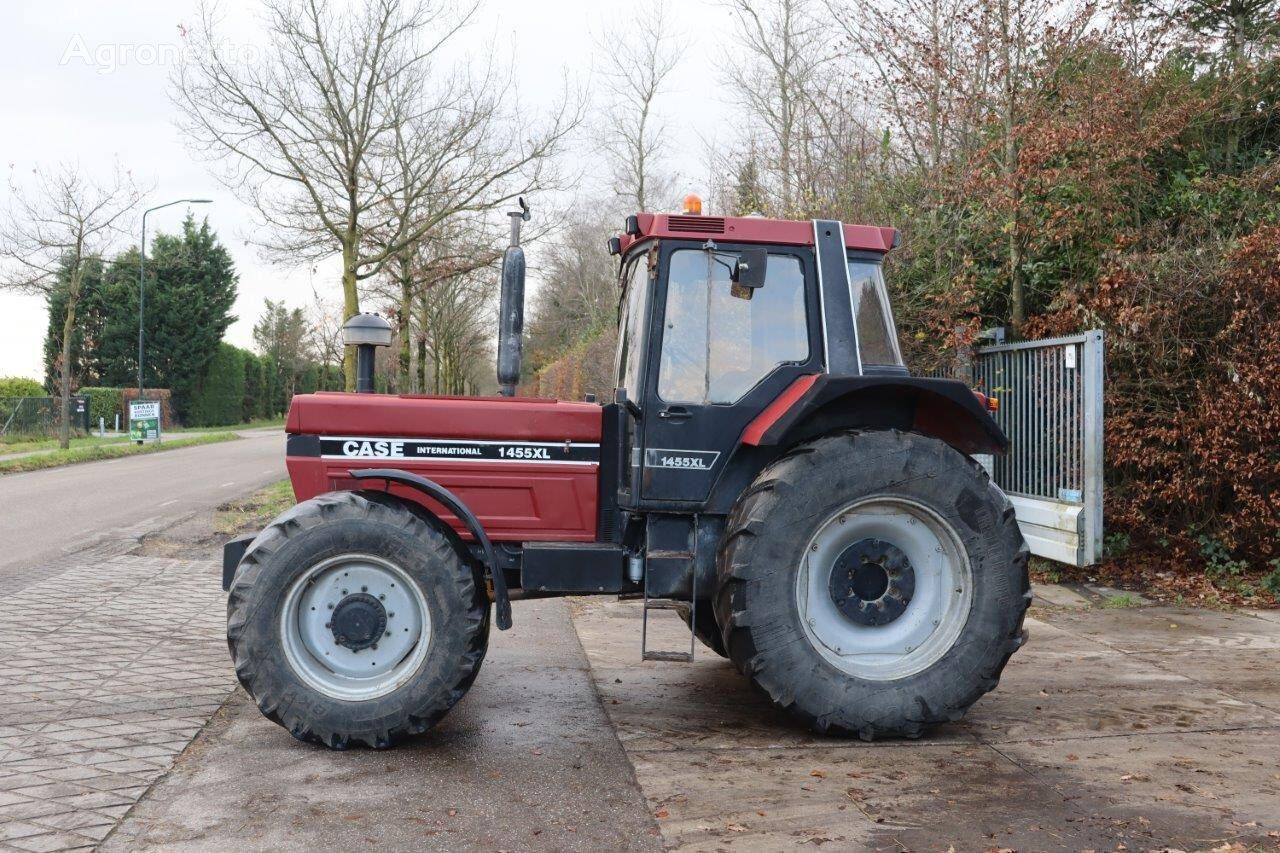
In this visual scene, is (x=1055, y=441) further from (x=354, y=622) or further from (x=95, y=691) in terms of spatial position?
(x=95, y=691)

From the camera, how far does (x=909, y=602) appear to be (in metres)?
5.09

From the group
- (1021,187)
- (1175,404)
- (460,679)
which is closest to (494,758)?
(460,679)

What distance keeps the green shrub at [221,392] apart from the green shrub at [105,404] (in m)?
6.69

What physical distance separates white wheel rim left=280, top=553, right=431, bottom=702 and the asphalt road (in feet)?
18.7

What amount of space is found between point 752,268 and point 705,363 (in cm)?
51

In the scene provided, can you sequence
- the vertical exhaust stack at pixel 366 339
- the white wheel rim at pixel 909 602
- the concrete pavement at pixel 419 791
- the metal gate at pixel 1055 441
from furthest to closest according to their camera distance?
1. the metal gate at pixel 1055 441
2. the vertical exhaust stack at pixel 366 339
3. the white wheel rim at pixel 909 602
4. the concrete pavement at pixel 419 791

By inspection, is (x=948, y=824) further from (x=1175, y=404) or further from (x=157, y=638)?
(x=1175, y=404)

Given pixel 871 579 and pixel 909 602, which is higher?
pixel 871 579

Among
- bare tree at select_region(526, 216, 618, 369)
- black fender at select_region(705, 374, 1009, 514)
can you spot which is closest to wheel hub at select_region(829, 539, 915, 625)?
black fender at select_region(705, 374, 1009, 514)

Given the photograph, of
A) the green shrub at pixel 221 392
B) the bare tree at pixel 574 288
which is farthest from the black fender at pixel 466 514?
the green shrub at pixel 221 392

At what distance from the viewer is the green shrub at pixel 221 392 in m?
48.1

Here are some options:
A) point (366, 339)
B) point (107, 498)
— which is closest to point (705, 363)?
point (366, 339)

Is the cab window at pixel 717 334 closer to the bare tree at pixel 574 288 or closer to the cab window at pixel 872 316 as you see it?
the cab window at pixel 872 316

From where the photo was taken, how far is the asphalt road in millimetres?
11422
